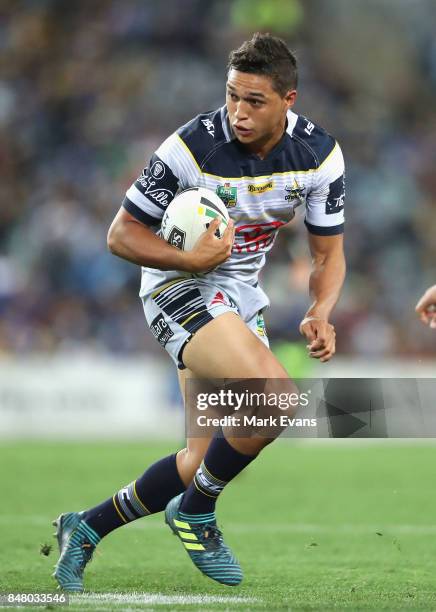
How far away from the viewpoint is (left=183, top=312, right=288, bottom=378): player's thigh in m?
4.97

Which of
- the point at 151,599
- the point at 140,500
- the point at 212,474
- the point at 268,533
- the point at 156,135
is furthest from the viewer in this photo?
the point at 156,135

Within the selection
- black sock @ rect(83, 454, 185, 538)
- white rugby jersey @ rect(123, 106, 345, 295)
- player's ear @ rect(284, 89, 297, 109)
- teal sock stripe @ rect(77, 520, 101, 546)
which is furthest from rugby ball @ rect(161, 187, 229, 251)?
teal sock stripe @ rect(77, 520, 101, 546)

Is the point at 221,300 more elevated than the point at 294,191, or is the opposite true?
the point at 294,191

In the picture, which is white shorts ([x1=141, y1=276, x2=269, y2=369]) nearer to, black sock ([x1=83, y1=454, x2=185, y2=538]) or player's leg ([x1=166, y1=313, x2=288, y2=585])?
player's leg ([x1=166, y1=313, x2=288, y2=585])

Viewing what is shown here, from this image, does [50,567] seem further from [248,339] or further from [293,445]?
[293,445]

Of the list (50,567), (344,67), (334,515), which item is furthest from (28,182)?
(50,567)

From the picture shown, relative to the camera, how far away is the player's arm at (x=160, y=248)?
4996 mm

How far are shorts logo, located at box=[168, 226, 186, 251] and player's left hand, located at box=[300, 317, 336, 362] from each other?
2.28 ft

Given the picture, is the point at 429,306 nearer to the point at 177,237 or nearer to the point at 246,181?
the point at 246,181

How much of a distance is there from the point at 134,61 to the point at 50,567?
13753mm

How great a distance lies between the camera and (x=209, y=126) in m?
5.25

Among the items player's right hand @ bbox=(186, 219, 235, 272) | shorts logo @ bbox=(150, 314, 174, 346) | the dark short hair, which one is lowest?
shorts logo @ bbox=(150, 314, 174, 346)

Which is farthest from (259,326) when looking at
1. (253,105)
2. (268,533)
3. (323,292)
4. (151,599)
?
(268,533)

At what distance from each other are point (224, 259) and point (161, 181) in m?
0.46
